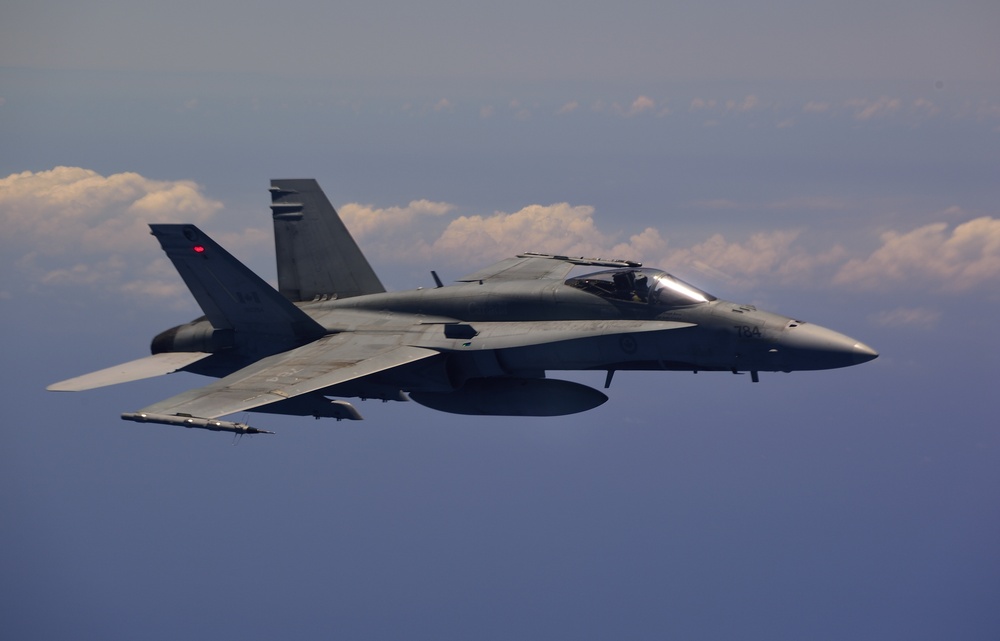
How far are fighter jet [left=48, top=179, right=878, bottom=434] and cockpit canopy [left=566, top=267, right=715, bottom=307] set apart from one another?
0.09 feet

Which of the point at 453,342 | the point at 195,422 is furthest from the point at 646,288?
the point at 195,422

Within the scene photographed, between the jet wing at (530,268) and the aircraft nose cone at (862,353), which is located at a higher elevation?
the jet wing at (530,268)

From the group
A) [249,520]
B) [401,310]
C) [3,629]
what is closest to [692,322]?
[401,310]

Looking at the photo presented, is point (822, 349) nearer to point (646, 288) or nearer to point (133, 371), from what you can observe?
point (646, 288)

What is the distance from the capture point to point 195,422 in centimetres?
1820

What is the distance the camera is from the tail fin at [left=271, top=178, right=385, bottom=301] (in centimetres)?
2678

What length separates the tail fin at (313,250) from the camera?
87.9 ft

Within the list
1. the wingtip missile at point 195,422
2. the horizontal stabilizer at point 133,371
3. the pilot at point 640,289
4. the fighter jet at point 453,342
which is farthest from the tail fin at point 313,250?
the wingtip missile at point 195,422

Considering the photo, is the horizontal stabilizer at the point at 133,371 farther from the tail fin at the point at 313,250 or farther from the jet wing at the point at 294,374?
the tail fin at the point at 313,250

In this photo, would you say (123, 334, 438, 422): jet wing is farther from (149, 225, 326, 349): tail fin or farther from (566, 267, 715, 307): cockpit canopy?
(566, 267, 715, 307): cockpit canopy

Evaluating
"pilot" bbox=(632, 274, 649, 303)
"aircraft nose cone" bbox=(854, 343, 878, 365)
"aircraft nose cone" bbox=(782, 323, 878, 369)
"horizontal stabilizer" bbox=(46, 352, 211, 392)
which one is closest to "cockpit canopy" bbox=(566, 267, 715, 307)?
"pilot" bbox=(632, 274, 649, 303)

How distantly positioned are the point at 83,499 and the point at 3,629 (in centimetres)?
5539

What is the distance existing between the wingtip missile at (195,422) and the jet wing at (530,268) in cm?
843

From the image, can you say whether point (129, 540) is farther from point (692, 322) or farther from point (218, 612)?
point (692, 322)
